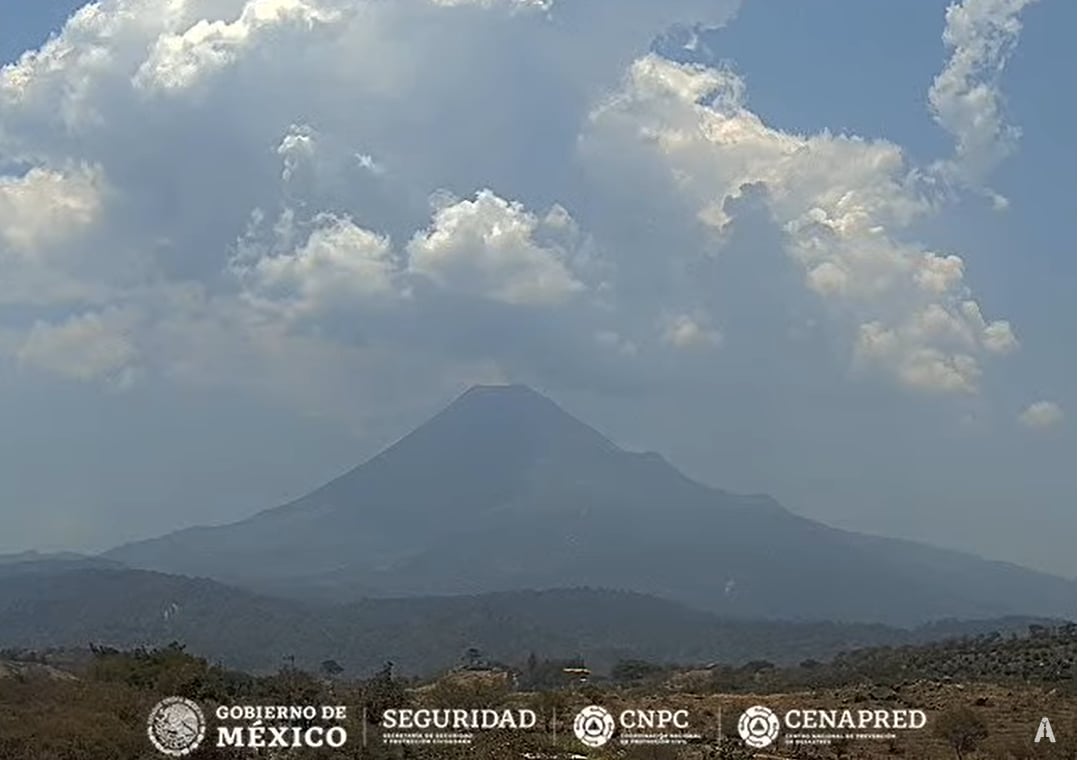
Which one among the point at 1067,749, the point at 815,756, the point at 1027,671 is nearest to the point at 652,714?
the point at 815,756

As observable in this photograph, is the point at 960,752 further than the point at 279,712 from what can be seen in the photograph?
Yes

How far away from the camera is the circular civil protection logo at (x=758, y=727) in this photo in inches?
1079

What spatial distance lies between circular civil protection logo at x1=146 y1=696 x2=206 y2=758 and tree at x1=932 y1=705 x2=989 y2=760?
1373 centimetres

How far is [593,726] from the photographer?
27.0 metres

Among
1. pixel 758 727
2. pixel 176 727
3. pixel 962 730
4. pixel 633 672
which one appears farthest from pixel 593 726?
pixel 633 672

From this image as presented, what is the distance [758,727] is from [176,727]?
12.2m

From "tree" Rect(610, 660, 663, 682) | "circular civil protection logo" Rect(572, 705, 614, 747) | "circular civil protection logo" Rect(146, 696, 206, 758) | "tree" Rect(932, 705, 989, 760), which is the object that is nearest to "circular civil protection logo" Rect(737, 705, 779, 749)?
"circular civil protection logo" Rect(572, 705, 614, 747)

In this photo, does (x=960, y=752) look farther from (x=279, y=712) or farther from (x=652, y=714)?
(x=279, y=712)

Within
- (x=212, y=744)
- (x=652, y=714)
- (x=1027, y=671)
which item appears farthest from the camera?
(x=1027, y=671)

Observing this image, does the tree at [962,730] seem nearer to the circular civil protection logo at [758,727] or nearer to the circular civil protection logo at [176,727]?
the circular civil protection logo at [758,727]

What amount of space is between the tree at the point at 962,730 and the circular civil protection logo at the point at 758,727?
326 cm

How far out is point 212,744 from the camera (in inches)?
854

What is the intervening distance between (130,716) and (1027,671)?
27.3 m

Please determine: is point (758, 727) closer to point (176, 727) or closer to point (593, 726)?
point (593, 726)
